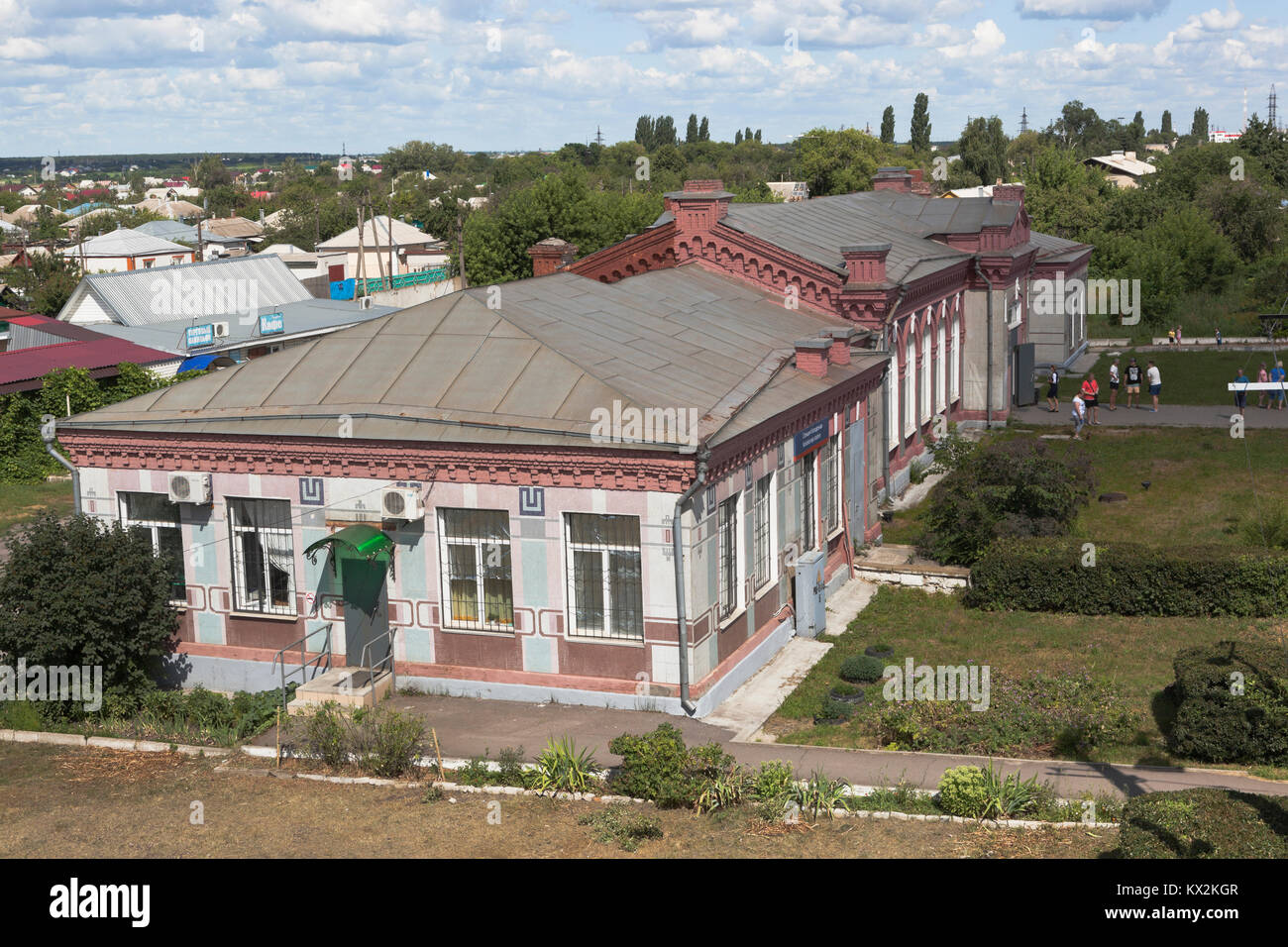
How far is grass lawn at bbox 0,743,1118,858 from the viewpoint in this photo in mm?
12891

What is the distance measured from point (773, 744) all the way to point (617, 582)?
10.3ft

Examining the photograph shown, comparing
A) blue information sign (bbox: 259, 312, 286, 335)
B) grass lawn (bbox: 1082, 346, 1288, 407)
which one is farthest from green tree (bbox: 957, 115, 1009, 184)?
blue information sign (bbox: 259, 312, 286, 335)

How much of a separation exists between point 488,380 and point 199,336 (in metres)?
35.4

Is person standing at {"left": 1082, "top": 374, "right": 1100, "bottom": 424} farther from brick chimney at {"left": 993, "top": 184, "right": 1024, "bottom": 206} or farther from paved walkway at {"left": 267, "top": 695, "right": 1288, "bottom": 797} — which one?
paved walkway at {"left": 267, "top": 695, "right": 1288, "bottom": 797}

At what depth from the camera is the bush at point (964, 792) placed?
13.4 m

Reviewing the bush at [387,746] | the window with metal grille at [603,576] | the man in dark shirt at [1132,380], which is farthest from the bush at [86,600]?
the man in dark shirt at [1132,380]

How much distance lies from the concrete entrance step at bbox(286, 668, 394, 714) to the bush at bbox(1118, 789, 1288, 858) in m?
10.7

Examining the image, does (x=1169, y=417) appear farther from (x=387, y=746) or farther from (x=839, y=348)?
(x=387, y=746)

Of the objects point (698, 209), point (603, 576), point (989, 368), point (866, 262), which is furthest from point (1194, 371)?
point (603, 576)

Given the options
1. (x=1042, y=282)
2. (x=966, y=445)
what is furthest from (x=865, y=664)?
(x=1042, y=282)

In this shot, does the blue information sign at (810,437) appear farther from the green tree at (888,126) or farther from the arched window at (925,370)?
the green tree at (888,126)

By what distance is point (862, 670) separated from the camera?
19.7 metres

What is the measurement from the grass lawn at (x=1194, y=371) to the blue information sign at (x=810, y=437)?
1762 cm
